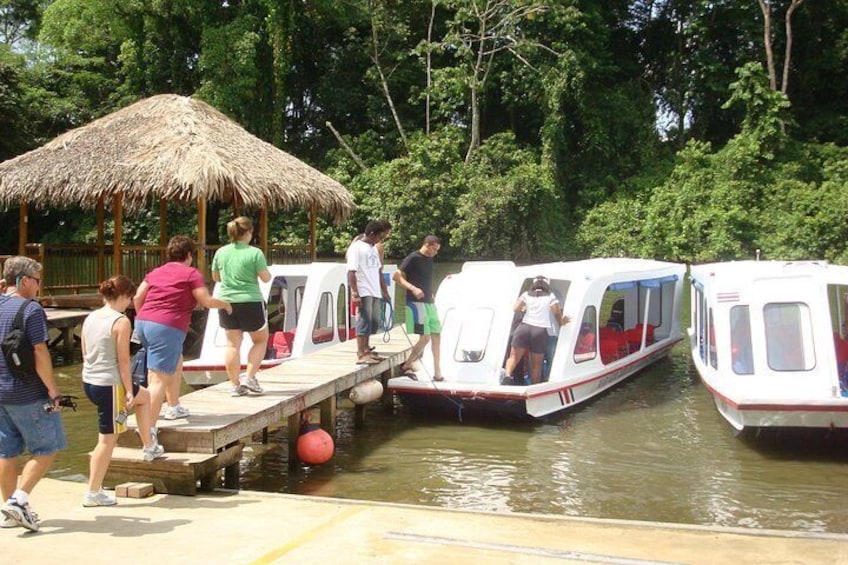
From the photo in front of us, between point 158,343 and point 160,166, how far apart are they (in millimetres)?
11428

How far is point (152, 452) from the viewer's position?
7.62m

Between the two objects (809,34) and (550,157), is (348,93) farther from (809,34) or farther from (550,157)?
(809,34)

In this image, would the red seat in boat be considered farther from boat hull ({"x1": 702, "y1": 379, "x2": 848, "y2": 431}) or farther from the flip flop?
boat hull ({"x1": 702, "y1": 379, "x2": 848, "y2": 431})

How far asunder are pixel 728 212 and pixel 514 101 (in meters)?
10.7

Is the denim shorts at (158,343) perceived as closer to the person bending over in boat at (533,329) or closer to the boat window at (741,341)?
the person bending over in boat at (533,329)

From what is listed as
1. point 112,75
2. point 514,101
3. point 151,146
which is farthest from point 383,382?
point 112,75

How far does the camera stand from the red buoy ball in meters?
9.93

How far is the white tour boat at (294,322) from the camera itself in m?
12.8

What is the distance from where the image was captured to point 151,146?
1922cm

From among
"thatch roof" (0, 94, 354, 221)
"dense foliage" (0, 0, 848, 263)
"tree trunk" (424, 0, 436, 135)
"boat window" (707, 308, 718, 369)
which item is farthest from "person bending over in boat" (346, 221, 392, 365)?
"tree trunk" (424, 0, 436, 135)

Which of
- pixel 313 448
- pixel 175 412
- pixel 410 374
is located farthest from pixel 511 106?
pixel 175 412

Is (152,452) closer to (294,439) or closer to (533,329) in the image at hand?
(294,439)

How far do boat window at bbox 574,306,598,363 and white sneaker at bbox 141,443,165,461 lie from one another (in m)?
6.78

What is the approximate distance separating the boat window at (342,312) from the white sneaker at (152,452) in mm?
6955
